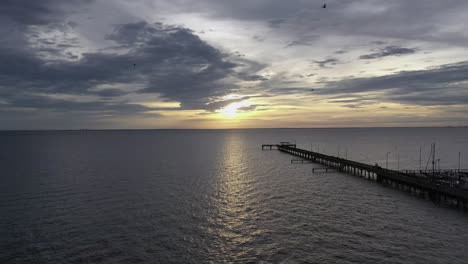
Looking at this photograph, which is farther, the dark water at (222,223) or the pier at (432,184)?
the pier at (432,184)

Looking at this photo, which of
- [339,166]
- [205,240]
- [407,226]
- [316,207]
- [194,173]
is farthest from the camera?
[339,166]

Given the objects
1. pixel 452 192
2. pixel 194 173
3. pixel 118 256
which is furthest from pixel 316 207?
pixel 194 173

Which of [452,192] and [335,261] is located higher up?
[452,192]

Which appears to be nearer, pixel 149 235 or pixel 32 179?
pixel 149 235

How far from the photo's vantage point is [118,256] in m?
28.1

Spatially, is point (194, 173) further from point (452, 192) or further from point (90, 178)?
point (452, 192)

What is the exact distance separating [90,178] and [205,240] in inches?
1675

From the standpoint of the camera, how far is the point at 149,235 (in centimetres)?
3300

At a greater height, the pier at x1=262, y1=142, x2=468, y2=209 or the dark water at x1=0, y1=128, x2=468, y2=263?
the pier at x1=262, y1=142, x2=468, y2=209

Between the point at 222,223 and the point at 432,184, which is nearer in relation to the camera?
the point at 222,223

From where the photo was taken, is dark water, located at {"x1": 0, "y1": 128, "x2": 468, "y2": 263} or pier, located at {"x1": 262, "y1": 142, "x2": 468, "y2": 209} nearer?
dark water, located at {"x1": 0, "y1": 128, "x2": 468, "y2": 263}

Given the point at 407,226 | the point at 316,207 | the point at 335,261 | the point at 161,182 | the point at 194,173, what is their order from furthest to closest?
1. the point at 194,173
2. the point at 161,182
3. the point at 316,207
4. the point at 407,226
5. the point at 335,261

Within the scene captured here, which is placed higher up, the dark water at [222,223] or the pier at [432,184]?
the pier at [432,184]

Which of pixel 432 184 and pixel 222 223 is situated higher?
pixel 432 184
